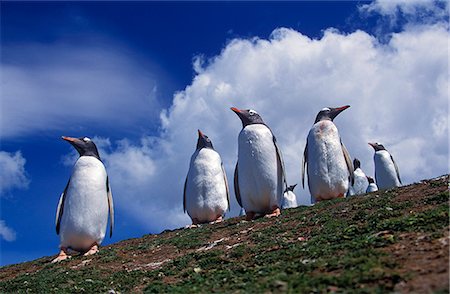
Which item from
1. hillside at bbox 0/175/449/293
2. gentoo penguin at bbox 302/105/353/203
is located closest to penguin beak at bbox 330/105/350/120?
gentoo penguin at bbox 302/105/353/203

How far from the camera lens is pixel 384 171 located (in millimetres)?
23484

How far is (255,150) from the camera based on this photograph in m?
13.8

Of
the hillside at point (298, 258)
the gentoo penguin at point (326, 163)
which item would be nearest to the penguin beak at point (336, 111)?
the gentoo penguin at point (326, 163)

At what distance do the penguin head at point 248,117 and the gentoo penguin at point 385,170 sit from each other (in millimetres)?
10705

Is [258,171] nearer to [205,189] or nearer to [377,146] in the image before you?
[205,189]

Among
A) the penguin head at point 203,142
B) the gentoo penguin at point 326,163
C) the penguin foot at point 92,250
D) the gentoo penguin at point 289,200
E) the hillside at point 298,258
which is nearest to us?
the hillside at point 298,258

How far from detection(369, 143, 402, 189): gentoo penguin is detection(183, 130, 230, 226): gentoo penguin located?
29.3 ft

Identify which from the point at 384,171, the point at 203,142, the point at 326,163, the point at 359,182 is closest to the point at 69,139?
the point at 203,142

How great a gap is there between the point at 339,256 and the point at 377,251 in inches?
20.5

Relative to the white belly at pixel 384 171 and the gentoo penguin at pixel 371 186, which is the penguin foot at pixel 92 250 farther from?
the gentoo penguin at pixel 371 186

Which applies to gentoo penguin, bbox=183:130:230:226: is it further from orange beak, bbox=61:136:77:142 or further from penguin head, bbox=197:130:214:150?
orange beak, bbox=61:136:77:142

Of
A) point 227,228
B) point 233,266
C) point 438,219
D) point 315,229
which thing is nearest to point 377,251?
point 438,219

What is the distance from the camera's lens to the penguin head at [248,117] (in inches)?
576

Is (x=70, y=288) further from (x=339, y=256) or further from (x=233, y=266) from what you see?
(x=339, y=256)
